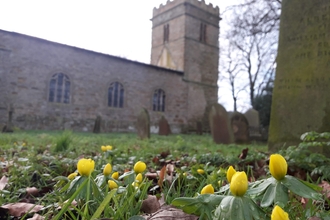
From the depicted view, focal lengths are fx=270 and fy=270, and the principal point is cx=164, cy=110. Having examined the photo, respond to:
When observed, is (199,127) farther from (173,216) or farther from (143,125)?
(173,216)

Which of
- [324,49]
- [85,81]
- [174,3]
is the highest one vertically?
[174,3]

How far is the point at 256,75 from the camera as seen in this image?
2725cm

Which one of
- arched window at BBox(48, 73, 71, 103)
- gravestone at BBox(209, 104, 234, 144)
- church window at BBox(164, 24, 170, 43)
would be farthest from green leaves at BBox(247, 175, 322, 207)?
church window at BBox(164, 24, 170, 43)

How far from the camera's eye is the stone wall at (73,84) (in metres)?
14.4

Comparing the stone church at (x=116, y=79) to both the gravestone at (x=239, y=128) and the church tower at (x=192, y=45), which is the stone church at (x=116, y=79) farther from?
the gravestone at (x=239, y=128)

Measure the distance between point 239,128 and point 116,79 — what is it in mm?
11400

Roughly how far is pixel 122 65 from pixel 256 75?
49.3 feet

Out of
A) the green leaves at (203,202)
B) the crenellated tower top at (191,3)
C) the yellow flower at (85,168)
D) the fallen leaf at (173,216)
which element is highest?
→ the crenellated tower top at (191,3)

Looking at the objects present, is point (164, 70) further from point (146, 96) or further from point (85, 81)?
point (85, 81)

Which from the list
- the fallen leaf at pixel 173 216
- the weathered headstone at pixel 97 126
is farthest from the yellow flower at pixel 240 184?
the weathered headstone at pixel 97 126

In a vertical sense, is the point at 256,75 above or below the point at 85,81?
above

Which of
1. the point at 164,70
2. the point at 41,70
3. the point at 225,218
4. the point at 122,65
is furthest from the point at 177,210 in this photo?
the point at 164,70

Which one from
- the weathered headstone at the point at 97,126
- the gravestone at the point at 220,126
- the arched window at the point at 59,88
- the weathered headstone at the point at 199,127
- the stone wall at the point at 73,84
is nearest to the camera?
the gravestone at the point at 220,126

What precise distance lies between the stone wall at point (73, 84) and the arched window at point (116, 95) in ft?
0.96
